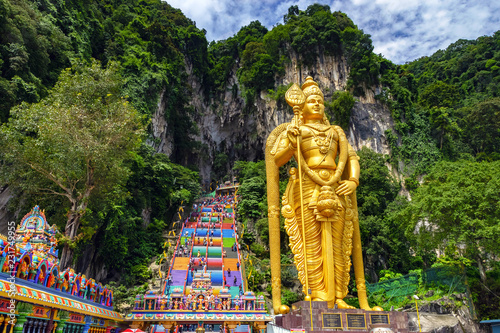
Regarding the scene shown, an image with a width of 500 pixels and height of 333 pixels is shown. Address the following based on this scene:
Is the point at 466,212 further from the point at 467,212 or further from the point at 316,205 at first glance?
the point at 316,205

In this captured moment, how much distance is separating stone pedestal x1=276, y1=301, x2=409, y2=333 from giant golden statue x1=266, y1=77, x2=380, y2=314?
444mm

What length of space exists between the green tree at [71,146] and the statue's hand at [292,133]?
17.6ft

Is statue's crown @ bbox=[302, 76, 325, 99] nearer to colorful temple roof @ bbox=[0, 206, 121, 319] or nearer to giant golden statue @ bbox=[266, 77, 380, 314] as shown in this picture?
giant golden statue @ bbox=[266, 77, 380, 314]

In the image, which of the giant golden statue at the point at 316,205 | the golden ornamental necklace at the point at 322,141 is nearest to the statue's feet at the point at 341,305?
the giant golden statue at the point at 316,205

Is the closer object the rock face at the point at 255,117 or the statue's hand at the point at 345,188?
the statue's hand at the point at 345,188

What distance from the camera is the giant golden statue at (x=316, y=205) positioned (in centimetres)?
669

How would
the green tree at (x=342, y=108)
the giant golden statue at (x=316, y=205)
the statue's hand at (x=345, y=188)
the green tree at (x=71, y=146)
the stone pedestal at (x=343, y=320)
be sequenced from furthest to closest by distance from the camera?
the green tree at (x=342, y=108)
the green tree at (x=71, y=146)
the statue's hand at (x=345, y=188)
the giant golden statue at (x=316, y=205)
the stone pedestal at (x=343, y=320)

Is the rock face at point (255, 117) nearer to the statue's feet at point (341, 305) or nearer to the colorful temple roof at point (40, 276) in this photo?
the statue's feet at point (341, 305)

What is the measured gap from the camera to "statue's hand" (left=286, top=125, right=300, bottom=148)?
7301 mm

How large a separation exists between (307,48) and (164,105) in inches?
477

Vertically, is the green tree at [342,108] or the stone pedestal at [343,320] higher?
the green tree at [342,108]

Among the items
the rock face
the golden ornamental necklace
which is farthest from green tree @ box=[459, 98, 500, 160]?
the golden ornamental necklace

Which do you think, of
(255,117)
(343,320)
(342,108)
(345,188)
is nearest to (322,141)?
(345,188)

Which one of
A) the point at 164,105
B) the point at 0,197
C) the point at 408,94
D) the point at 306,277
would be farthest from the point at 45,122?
the point at 408,94
